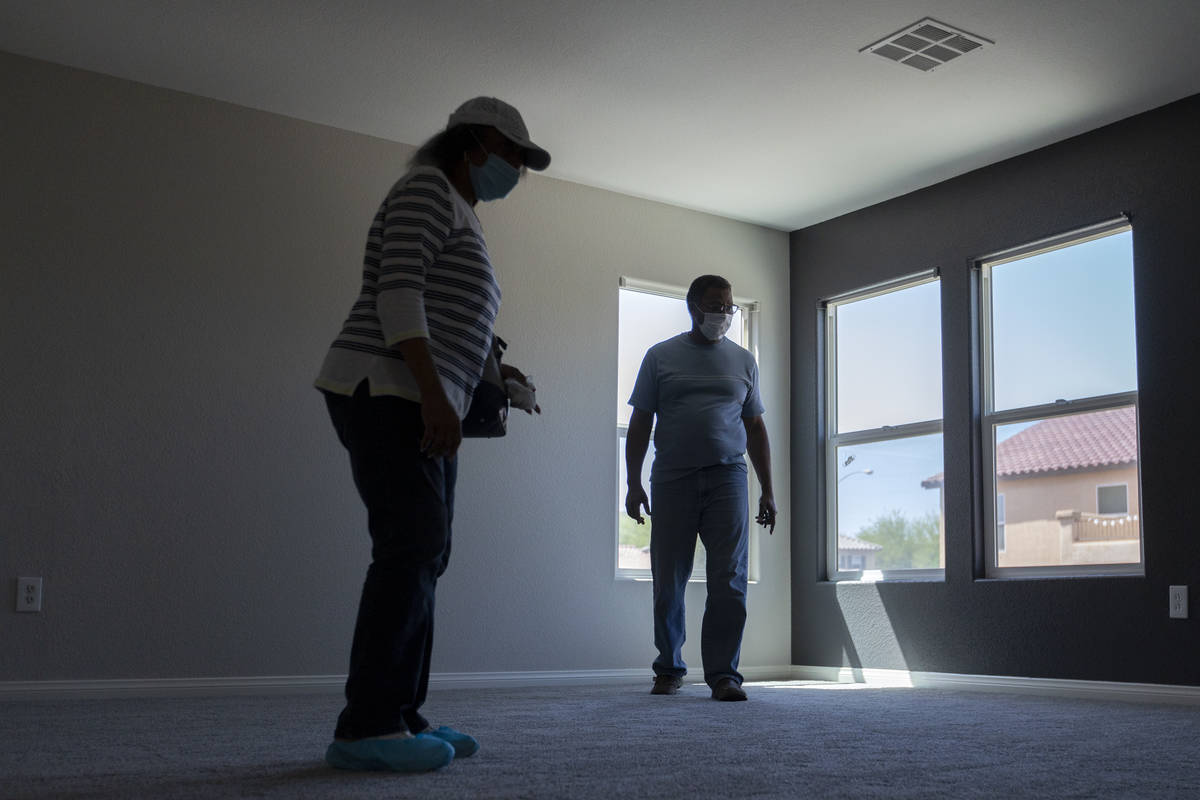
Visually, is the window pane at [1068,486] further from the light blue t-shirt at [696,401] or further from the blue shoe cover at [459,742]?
the blue shoe cover at [459,742]

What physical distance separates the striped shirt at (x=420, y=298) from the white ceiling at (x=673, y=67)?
6.46 feet

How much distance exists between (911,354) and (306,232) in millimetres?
2683

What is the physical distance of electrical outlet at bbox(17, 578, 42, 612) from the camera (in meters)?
3.75

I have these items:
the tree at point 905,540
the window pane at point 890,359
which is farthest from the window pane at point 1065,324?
the tree at point 905,540

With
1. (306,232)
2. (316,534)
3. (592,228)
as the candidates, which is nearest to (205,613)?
(316,534)

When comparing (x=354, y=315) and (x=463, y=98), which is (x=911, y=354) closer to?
(x=463, y=98)

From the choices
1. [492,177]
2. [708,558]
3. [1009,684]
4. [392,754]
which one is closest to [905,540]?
[1009,684]

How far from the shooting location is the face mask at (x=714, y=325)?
3846 mm

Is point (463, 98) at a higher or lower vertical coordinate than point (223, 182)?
higher

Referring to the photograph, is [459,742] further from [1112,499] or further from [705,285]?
[1112,499]

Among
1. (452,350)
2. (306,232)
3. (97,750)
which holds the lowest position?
(97,750)

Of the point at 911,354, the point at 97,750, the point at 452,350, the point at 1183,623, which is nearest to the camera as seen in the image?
the point at 452,350

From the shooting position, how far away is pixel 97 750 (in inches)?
86.8

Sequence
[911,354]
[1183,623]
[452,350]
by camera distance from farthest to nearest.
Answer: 1. [911,354]
2. [1183,623]
3. [452,350]
